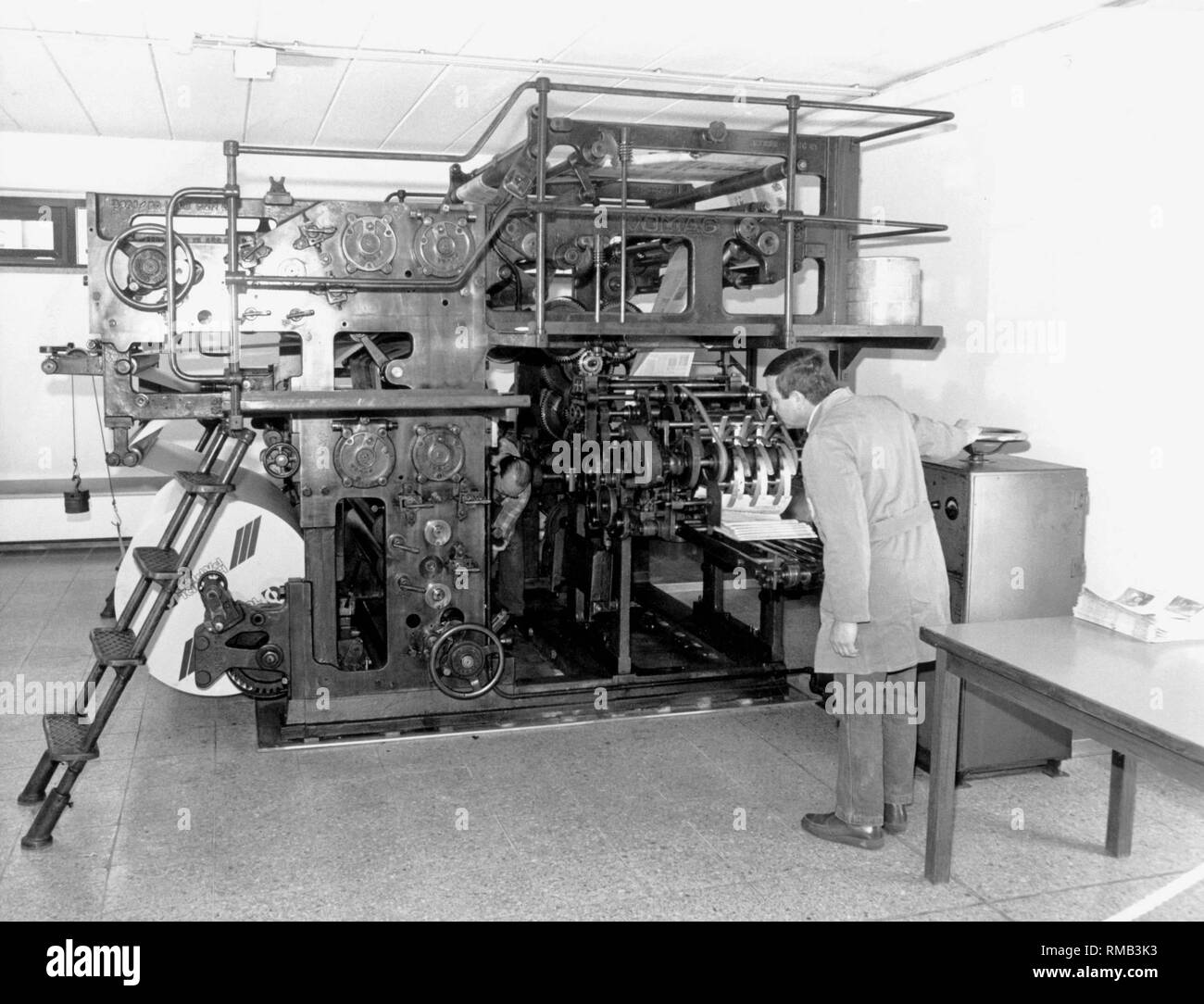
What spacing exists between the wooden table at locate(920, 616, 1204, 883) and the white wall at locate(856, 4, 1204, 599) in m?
1.00

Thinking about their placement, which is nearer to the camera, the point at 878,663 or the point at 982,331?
the point at 878,663

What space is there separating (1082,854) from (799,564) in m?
1.44

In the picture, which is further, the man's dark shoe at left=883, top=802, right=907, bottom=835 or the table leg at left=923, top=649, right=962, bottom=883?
the man's dark shoe at left=883, top=802, right=907, bottom=835

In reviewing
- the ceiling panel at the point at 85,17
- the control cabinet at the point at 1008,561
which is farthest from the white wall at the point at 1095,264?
the ceiling panel at the point at 85,17

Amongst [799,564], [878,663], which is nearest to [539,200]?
[799,564]

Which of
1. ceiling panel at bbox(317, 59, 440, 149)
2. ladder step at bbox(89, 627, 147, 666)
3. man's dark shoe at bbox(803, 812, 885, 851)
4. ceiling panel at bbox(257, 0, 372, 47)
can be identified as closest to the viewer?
man's dark shoe at bbox(803, 812, 885, 851)

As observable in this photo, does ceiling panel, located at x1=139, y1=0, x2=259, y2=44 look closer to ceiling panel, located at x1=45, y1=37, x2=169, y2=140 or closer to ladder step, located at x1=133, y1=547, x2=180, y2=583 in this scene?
ceiling panel, located at x1=45, y1=37, x2=169, y2=140

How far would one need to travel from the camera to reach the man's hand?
354 cm

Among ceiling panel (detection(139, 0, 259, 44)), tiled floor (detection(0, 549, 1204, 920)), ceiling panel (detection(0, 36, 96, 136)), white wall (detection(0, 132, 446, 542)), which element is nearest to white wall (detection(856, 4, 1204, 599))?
tiled floor (detection(0, 549, 1204, 920))

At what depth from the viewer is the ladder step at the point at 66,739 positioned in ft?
12.4

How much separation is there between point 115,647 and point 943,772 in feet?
8.95

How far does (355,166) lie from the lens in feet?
25.5

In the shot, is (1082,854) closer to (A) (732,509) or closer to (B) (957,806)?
(B) (957,806)

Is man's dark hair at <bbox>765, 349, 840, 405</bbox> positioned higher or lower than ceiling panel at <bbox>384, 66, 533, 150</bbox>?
lower
